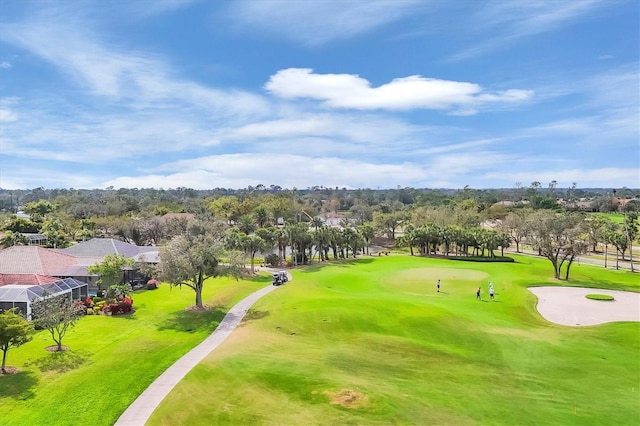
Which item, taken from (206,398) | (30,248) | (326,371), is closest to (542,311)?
(326,371)

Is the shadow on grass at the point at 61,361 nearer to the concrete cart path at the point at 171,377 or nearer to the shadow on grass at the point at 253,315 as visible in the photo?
the concrete cart path at the point at 171,377

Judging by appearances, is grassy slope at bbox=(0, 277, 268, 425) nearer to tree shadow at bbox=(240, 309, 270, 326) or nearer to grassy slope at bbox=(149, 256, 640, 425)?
tree shadow at bbox=(240, 309, 270, 326)

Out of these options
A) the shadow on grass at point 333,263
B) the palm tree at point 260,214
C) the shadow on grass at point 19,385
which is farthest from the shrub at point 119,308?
the palm tree at point 260,214

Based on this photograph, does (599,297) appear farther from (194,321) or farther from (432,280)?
(194,321)

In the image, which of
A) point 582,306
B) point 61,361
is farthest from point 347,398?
point 582,306

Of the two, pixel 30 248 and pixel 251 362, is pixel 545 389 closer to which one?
pixel 251 362

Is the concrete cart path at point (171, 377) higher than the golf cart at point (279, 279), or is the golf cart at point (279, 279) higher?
the golf cart at point (279, 279)
